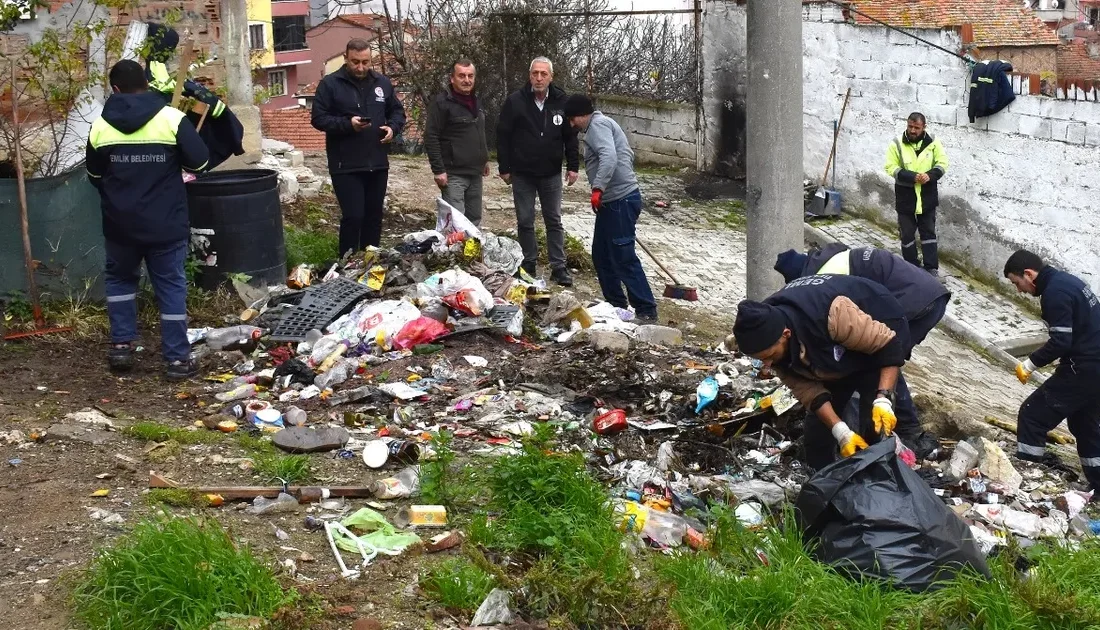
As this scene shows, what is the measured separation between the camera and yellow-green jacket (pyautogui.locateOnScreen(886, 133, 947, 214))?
11.4m

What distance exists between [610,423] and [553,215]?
3609 mm

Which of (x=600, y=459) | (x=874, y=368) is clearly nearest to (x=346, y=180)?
(x=600, y=459)

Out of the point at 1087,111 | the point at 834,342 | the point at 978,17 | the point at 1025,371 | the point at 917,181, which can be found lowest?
the point at 1025,371

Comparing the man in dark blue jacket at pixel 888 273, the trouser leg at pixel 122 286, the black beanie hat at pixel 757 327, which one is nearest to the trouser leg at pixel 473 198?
the trouser leg at pixel 122 286

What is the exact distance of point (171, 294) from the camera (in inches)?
264

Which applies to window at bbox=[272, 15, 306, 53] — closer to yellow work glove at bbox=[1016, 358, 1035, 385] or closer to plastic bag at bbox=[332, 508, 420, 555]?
yellow work glove at bbox=[1016, 358, 1035, 385]

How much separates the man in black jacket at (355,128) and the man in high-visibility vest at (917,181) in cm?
546

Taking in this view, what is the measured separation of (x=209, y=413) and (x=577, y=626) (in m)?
3.05

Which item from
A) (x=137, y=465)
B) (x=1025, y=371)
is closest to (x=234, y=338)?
(x=137, y=465)

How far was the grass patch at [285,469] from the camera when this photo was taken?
5.04 meters

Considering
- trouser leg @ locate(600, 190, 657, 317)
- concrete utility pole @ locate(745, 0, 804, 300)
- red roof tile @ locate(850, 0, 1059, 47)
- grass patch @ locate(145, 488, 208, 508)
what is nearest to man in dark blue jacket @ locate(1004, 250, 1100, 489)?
concrete utility pole @ locate(745, 0, 804, 300)

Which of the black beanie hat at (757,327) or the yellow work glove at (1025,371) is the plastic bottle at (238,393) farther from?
the yellow work glove at (1025,371)

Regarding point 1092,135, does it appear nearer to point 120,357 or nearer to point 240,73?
point 240,73

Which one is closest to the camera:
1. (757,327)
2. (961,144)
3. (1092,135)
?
(757,327)
